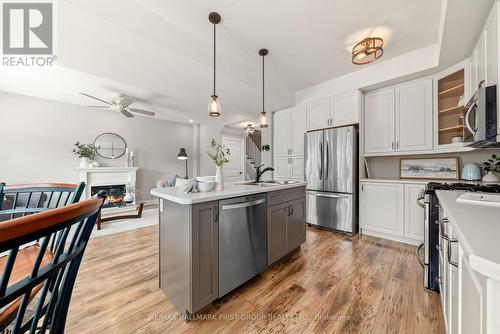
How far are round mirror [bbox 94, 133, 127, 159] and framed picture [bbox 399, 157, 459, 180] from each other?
20.6 feet

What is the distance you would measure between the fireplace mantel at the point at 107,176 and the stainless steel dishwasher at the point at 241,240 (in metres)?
4.29

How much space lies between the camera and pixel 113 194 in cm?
479

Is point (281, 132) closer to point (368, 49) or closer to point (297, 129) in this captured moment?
point (297, 129)

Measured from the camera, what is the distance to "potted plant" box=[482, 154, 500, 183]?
2327mm

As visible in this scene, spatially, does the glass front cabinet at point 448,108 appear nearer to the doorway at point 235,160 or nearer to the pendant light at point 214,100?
the pendant light at point 214,100

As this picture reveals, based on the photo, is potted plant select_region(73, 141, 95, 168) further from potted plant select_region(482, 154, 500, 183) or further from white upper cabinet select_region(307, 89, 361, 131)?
potted plant select_region(482, 154, 500, 183)

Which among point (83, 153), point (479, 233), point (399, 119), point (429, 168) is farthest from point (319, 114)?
point (83, 153)

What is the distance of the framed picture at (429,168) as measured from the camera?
9.16ft

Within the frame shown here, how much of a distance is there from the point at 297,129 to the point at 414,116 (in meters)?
1.86

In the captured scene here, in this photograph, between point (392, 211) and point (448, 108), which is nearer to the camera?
point (448, 108)

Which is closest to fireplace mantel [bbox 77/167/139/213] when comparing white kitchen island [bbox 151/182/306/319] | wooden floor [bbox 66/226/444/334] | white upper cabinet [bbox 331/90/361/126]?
wooden floor [bbox 66/226/444/334]

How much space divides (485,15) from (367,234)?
2852 mm

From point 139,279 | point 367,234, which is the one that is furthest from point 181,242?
point 367,234

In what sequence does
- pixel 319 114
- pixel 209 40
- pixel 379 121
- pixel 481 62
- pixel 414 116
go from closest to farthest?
pixel 481 62, pixel 209 40, pixel 414 116, pixel 379 121, pixel 319 114
